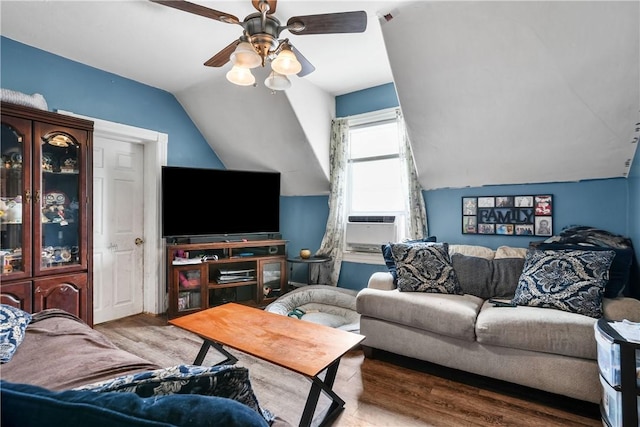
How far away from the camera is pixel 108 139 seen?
3295mm

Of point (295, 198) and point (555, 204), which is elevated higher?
point (295, 198)

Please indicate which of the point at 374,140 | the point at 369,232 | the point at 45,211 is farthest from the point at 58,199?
the point at 374,140

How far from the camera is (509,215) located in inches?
116

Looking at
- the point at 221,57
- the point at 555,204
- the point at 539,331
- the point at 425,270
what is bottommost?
the point at 539,331

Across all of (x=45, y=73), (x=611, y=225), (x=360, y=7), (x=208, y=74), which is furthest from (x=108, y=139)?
(x=611, y=225)

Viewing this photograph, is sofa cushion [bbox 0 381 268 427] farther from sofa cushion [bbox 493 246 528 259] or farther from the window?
the window

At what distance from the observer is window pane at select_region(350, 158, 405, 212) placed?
11.9 ft

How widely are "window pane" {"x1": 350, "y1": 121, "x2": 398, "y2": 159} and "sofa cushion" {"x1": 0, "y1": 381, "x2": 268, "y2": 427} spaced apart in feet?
11.2

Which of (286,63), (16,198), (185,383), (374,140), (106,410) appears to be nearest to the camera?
(106,410)

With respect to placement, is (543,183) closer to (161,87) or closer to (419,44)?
(419,44)

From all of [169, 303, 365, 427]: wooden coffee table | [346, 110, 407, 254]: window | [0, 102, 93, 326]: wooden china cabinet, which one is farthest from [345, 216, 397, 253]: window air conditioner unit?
[0, 102, 93, 326]: wooden china cabinet

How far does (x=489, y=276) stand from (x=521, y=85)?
1563mm

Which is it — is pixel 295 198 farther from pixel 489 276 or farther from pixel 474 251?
pixel 489 276

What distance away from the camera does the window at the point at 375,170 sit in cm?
359
